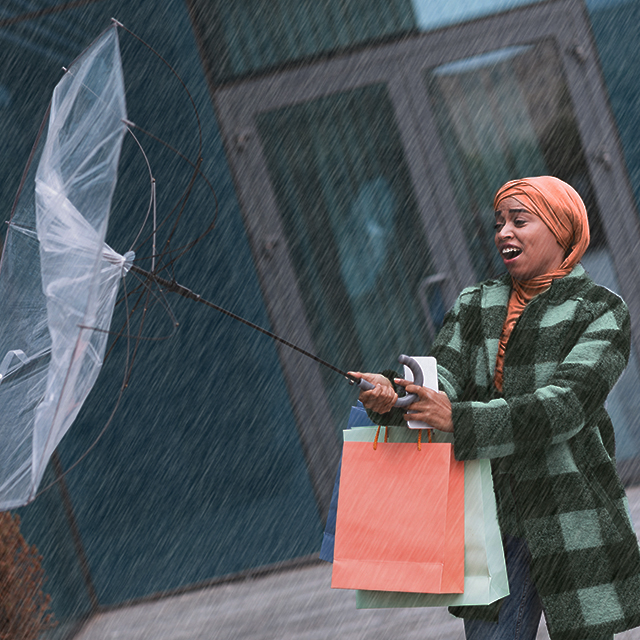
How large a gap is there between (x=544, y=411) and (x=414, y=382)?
331 millimetres

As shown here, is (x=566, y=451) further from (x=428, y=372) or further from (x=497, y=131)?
(x=497, y=131)

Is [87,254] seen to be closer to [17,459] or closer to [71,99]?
[71,99]

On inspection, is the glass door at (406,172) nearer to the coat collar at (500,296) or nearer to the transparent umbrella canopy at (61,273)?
the coat collar at (500,296)

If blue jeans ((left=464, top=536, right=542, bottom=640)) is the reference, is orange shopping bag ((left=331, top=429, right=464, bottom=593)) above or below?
above

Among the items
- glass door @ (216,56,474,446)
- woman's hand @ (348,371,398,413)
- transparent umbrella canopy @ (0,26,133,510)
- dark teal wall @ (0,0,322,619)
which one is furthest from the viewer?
glass door @ (216,56,474,446)

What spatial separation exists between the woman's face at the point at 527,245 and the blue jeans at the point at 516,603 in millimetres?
755

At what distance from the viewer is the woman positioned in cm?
200

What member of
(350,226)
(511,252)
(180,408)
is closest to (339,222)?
(350,226)

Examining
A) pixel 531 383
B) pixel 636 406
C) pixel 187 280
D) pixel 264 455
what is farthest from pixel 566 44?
pixel 531 383

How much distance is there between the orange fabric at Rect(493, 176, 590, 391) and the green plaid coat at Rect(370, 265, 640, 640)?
2.0 inches

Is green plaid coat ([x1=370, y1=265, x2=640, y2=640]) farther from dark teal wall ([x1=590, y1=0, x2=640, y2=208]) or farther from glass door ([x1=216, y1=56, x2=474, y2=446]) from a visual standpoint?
dark teal wall ([x1=590, y1=0, x2=640, y2=208])

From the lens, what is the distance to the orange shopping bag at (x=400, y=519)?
202cm

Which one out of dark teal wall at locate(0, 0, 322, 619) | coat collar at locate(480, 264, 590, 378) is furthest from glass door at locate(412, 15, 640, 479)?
coat collar at locate(480, 264, 590, 378)

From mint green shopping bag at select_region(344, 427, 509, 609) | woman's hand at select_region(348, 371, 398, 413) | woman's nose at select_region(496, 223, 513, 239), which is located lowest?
mint green shopping bag at select_region(344, 427, 509, 609)
